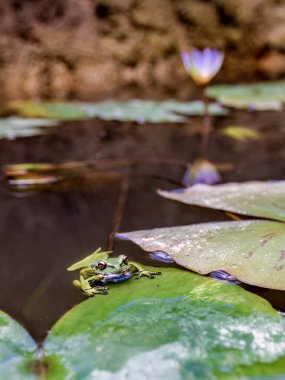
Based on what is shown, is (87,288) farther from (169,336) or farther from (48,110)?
(48,110)

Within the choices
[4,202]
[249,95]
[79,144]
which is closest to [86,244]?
[4,202]

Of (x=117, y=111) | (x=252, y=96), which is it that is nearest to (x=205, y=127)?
(x=117, y=111)

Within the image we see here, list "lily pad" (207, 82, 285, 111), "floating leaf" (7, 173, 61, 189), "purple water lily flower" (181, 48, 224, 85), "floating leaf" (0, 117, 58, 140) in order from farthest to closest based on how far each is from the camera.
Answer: "lily pad" (207, 82, 285, 111) → "purple water lily flower" (181, 48, 224, 85) → "floating leaf" (0, 117, 58, 140) → "floating leaf" (7, 173, 61, 189)

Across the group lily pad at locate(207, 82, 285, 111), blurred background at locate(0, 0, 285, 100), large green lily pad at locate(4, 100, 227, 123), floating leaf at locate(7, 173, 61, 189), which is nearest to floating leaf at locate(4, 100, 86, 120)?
large green lily pad at locate(4, 100, 227, 123)

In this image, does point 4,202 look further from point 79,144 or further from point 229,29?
point 229,29

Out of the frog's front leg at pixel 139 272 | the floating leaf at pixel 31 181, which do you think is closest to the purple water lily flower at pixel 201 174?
the floating leaf at pixel 31 181

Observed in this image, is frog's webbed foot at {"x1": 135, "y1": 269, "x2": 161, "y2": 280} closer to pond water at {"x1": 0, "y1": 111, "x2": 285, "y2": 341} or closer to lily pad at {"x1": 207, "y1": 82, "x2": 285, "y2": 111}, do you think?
pond water at {"x1": 0, "y1": 111, "x2": 285, "y2": 341}

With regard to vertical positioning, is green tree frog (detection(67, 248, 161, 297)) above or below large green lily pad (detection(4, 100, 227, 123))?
below

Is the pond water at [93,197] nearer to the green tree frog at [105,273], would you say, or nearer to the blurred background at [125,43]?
the green tree frog at [105,273]
